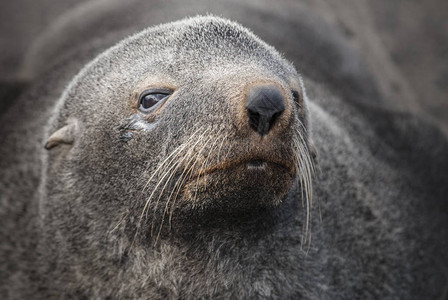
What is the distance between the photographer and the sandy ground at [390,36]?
784 centimetres

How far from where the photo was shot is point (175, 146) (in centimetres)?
326

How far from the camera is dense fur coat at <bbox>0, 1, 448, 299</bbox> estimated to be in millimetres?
3291

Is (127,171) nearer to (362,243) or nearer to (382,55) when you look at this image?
(362,243)

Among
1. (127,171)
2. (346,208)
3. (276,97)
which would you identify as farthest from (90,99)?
(346,208)

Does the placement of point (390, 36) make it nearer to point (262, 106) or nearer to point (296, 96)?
point (296, 96)

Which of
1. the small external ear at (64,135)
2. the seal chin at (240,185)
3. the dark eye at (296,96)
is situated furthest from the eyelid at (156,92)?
the dark eye at (296,96)

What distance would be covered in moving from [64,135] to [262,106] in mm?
1602

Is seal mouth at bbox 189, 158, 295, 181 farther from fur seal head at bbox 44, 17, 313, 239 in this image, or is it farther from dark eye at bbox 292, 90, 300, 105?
dark eye at bbox 292, 90, 300, 105

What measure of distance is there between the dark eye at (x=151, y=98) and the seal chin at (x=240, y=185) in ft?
1.94

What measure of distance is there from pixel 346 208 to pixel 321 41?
10.1ft

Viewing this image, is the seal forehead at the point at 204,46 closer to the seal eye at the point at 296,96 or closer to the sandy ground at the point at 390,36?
the seal eye at the point at 296,96

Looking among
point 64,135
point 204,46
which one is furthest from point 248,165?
point 64,135

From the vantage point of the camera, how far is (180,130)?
10.7 ft

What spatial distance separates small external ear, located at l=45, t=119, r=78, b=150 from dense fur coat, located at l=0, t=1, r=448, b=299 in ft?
0.05
